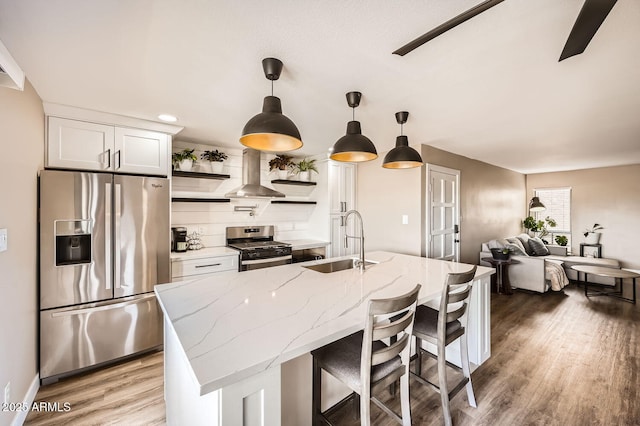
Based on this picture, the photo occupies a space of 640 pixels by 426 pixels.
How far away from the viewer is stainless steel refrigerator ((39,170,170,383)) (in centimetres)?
225

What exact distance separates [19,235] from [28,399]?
118cm

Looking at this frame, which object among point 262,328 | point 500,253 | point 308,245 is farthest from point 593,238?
point 262,328

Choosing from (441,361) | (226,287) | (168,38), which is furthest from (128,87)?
(441,361)

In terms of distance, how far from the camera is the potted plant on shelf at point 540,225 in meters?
6.47

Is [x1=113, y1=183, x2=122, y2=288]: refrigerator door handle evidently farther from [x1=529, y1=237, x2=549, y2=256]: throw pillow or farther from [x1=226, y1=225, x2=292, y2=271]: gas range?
[x1=529, y1=237, x2=549, y2=256]: throw pillow

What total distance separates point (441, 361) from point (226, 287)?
1.44 metres

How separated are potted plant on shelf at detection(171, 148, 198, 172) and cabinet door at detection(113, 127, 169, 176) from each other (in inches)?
15.9

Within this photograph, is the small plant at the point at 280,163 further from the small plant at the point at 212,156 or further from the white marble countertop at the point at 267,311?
the white marble countertop at the point at 267,311

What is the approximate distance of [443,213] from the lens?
4145 mm

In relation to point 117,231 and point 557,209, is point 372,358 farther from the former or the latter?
point 557,209

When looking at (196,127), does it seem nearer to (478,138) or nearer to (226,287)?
(226,287)

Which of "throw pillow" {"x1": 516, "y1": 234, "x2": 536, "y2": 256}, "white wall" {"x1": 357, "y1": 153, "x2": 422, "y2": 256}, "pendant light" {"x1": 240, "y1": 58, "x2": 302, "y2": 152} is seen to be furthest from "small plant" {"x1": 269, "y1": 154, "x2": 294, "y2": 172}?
"throw pillow" {"x1": 516, "y1": 234, "x2": 536, "y2": 256}

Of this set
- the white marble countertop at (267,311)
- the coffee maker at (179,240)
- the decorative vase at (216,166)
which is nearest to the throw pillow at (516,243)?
the white marble countertop at (267,311)

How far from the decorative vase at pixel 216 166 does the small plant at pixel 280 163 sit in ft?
2.45
